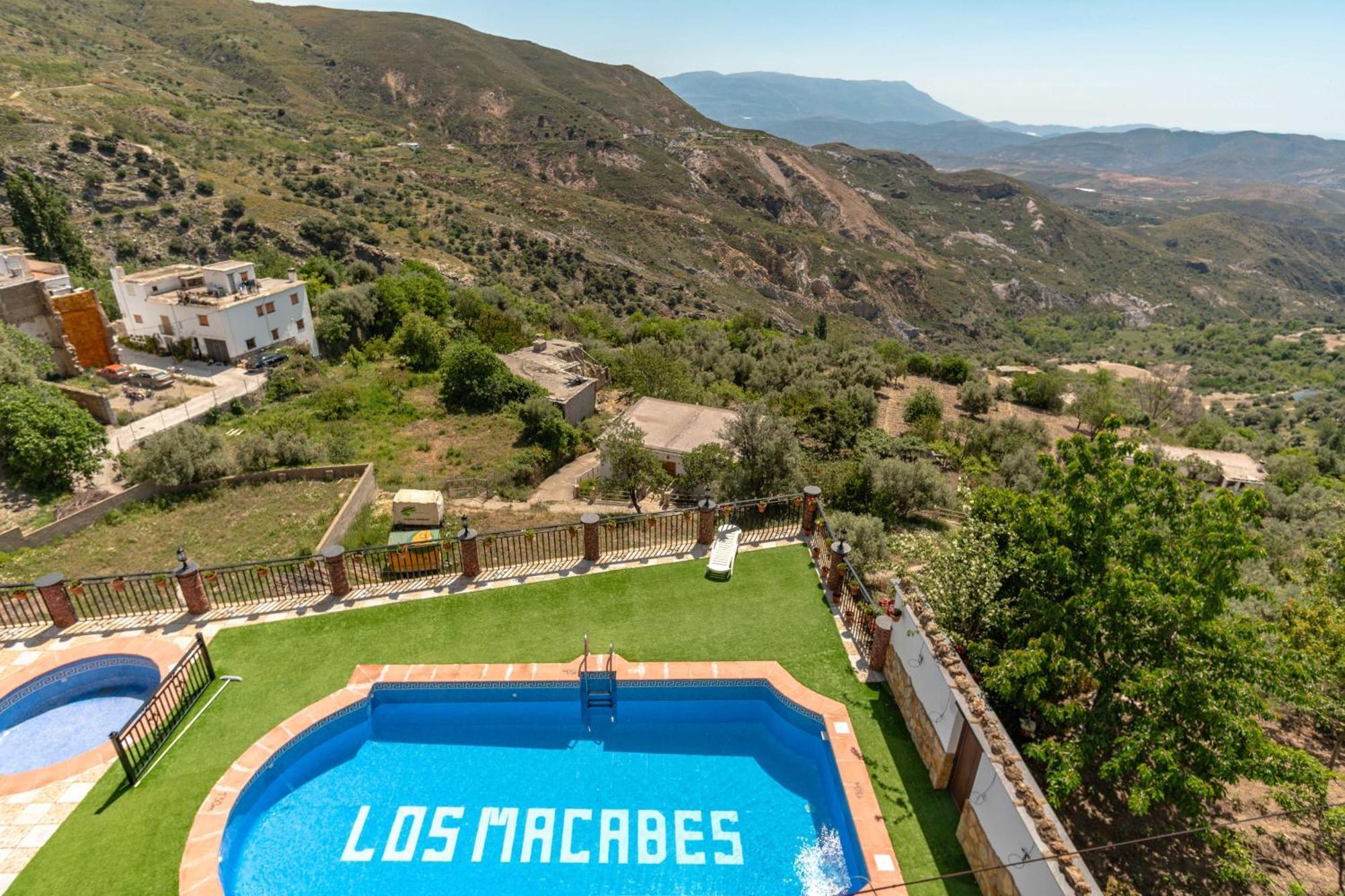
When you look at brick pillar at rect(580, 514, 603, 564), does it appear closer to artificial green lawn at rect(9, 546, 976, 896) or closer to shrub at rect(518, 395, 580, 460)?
artificial green lawn at rect(9, 546, 976, 896)

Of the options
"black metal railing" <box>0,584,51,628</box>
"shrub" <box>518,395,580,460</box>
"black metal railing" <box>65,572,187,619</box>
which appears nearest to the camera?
"black metal railing" <box>0,584,51,628</box>

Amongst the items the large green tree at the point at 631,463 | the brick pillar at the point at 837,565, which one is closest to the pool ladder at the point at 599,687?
the brick pillar at the point at 837,565

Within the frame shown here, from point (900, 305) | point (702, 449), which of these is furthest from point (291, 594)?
point (900, 305)

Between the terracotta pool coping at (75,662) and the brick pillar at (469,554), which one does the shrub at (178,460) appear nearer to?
the terracotta pool coping at (75,662)

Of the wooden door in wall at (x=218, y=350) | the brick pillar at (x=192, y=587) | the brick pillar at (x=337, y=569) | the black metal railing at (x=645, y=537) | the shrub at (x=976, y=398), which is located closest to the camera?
the brick pillar at (x=192, y=587)

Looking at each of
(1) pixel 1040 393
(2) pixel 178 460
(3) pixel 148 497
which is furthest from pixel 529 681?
(1) pixel 1040 393

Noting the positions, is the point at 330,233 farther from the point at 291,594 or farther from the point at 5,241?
the point at 291,594

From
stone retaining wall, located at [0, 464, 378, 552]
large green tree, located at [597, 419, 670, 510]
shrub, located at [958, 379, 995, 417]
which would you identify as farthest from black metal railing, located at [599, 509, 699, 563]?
shrub, located at [958, 379, 995, 417]
